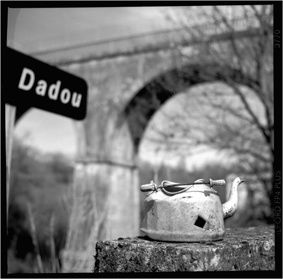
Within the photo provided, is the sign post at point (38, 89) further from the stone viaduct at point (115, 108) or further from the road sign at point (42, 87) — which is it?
the stone viaduct at point (115, 108)

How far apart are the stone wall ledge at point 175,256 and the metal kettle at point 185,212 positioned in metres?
0.03

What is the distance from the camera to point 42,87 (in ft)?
4.28

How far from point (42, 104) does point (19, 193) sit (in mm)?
11874

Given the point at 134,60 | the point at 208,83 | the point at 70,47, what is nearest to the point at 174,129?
the point at 208,83

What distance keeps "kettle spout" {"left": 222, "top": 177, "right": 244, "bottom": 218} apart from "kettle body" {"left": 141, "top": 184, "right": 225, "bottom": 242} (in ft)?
0.48

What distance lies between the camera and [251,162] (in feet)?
Answer: 19.8

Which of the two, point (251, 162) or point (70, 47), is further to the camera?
point (70, 47)

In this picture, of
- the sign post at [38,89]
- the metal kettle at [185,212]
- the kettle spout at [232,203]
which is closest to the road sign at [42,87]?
the sign post at [38,89]

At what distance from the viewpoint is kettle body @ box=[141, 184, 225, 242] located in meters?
1.07

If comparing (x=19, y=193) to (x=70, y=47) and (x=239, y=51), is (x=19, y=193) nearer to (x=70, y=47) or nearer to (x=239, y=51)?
(x=70, y=47)

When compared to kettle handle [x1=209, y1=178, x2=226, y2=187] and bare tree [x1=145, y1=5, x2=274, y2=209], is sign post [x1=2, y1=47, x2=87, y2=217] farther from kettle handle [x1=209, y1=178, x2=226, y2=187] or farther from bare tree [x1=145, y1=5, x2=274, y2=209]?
bare tree [x1=145, y1=5, x2=274, y2=209]

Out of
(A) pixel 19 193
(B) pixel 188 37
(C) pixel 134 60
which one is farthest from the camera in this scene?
(A) pixel 19 193

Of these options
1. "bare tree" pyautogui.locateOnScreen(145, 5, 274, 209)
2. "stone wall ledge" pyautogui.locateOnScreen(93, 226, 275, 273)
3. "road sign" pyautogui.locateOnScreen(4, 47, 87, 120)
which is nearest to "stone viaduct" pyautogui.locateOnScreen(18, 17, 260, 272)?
"bare tree" pyautogui.locateOnScreen(145, 5, 274, 209)

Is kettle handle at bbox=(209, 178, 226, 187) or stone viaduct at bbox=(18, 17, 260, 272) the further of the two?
stone viaduct at bbox=(18, 17, 260, 272)
